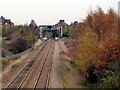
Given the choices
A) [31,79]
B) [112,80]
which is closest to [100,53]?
[112,80]

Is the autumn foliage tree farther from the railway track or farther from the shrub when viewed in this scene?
the railway track

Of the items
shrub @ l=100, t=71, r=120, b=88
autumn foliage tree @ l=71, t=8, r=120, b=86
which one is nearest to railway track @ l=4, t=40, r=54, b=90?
autumn foliage tree @ l=71, t=8, r=120, b=86

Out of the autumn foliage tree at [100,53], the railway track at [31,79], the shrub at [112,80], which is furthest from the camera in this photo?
the railway track at [31,79]

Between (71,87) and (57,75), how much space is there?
21.6 ft

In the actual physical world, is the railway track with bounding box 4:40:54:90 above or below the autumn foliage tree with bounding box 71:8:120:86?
below

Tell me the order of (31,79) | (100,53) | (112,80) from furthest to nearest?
(31,79) < (100,53) < (112,80)

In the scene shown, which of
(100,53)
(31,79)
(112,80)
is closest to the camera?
(112,80)

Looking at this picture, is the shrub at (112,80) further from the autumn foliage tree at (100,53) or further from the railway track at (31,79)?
the railway track at (31,79)

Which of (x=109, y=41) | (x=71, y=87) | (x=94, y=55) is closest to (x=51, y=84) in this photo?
(x=71, y=87)

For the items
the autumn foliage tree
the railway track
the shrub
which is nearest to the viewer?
the shrub

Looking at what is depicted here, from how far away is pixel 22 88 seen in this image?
2611 centimetres

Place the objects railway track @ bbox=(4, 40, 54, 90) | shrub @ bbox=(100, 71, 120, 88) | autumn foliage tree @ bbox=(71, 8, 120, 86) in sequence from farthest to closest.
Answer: railway track @ bbox=(4, 40, 54, 90) < autumn foliage tree @ bbox=(71, 8, 120, 86) < shrub @ bbox=(100, 71, 120, 88)

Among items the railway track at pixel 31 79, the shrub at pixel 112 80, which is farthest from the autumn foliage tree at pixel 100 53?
the railway track at pixel 31 79

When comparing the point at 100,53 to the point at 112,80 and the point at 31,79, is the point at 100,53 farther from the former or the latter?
the point at 31,79
